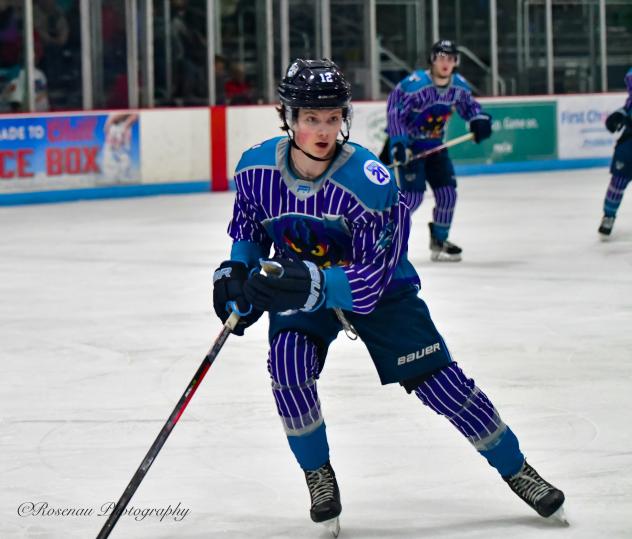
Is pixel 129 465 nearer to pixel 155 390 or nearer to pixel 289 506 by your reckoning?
pixel 289 506

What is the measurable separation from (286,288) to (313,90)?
0.44 meters

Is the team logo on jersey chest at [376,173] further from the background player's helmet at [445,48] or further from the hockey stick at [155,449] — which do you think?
the background player's helmet at [445,48]

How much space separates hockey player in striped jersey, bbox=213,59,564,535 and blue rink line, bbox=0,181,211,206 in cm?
921

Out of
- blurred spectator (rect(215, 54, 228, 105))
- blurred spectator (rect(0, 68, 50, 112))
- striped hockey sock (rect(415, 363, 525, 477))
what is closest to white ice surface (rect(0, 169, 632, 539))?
striped hockey sock (rect(415, 363, 525, 477))

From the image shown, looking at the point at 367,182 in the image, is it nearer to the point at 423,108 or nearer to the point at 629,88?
the point at 423,108

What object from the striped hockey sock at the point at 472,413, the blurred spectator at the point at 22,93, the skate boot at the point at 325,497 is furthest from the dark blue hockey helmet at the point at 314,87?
the blurred spectator at the point at 22,93

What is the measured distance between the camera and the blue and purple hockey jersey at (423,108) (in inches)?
327

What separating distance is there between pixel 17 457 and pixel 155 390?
93cm

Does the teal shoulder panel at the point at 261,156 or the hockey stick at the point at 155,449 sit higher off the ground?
the teal shoulder panel at the point at 261,156

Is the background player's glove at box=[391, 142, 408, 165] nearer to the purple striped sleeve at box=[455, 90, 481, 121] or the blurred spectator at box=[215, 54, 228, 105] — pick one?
the purple striped sleeve at box=[455, 90, 481, 121]

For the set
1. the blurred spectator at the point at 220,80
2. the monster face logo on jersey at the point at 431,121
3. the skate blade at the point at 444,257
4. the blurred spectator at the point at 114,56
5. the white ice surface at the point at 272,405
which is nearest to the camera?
the white ice surface at the point at 272,405

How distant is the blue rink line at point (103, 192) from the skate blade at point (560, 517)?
9.49 m

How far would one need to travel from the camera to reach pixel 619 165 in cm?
908

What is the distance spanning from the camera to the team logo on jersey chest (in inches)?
120
